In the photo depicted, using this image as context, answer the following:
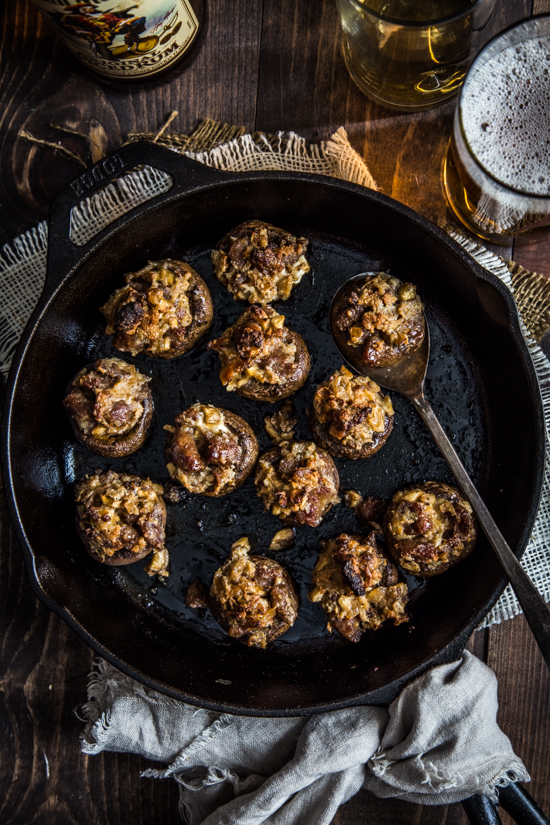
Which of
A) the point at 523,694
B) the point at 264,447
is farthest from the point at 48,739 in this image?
the point at 523,694

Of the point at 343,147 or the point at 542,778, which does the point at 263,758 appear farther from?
the point at 343,147

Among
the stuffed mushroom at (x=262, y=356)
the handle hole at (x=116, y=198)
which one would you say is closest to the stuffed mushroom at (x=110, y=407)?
the stuffed mushroom at (x=262, y=356)

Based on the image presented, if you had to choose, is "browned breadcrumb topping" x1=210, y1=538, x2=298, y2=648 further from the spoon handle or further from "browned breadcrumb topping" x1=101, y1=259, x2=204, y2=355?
"browned breadcrumb topping" x1=101, y1=259, x2=204, y2=355

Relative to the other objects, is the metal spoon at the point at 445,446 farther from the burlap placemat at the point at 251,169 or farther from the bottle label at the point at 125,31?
the bottle label at the point at 125,31

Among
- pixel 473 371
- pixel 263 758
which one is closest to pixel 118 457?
pixel 263 758

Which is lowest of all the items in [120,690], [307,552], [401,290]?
[120,690]
